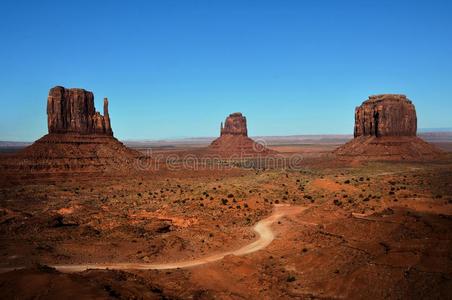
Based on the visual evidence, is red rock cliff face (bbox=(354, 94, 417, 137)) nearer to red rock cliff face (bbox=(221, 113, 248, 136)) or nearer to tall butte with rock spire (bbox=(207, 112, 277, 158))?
tall butte with rock spire (bbox=(207, 112, 277, 158))

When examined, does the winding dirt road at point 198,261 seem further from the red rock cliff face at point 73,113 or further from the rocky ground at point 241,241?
the red rock cliff face at point 73,113

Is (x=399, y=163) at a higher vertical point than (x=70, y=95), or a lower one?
lower

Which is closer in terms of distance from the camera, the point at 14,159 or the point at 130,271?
the point at 130,271

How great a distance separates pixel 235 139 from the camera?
160750mm

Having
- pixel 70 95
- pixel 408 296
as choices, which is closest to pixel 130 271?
pixel 408 296

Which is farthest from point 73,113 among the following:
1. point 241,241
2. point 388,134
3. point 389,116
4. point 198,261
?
point 388,134

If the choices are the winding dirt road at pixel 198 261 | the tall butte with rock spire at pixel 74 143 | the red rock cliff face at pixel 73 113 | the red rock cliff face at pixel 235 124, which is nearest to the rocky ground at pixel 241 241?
the winding dirt road at pixel 198 261

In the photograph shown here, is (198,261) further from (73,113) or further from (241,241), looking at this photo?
(73,113)

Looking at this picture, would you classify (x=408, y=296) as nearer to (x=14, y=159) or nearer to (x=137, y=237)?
(x=137, y=237)

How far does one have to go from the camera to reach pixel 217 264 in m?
24.1

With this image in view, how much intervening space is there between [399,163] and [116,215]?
7253 centimetres

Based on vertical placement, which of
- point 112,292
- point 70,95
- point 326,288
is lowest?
point 326,288

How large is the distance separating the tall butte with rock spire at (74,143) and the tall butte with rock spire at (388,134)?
62987 millimetres

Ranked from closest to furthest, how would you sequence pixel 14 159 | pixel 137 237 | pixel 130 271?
pixel 130 271, pixel 137 237, pixel 14 159
